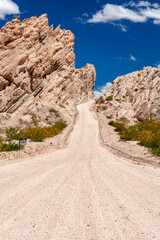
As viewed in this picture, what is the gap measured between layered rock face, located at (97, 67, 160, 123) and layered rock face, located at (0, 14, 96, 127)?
40.3 feet

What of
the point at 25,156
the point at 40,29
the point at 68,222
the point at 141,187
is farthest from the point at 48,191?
the point at 40,29

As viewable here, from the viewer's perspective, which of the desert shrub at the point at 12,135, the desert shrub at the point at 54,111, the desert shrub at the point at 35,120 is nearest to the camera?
the desert shrub at the point at 12,135

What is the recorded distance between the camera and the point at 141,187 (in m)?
5.37

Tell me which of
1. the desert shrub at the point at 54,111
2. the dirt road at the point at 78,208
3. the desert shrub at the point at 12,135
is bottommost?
the dirt road at the point at 78,208

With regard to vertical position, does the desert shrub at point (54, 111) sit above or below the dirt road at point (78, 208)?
above

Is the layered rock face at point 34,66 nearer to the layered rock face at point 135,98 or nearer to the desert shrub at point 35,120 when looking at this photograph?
the desert shrub at point 35,120

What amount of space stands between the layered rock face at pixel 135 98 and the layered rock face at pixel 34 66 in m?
12.3

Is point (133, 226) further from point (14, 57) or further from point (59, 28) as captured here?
point (59, 28)

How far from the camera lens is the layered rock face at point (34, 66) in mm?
29141

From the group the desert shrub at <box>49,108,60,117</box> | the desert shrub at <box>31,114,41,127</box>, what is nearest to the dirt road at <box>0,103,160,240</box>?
the desert shrub at <box>31,114,41,127</box>

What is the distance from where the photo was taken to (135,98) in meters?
47.2

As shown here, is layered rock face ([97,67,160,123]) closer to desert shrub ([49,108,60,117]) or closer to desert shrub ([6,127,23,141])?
desert shrub ([49,108,60,117])

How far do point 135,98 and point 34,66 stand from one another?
91.8ft

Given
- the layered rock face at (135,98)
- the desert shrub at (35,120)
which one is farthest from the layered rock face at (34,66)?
the layered rock face at (135,98)
